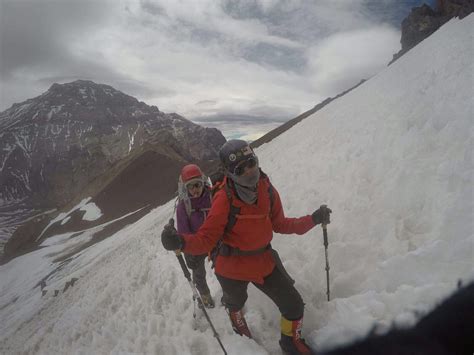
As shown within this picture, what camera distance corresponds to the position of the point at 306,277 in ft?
17.0

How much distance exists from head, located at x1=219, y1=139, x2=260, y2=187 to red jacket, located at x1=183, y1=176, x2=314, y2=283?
222 mm

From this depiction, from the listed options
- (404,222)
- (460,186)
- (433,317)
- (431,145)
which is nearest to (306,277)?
(404,222)

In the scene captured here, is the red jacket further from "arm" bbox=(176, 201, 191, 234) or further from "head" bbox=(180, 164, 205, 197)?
"head" bbox=(180, 164, 205, 197)

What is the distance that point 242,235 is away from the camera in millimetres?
3730

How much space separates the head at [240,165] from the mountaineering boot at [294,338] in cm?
181

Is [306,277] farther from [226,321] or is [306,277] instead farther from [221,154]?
[221,154]

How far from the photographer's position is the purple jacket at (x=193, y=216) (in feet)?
18.4

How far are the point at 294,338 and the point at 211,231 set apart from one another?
174 centimetres

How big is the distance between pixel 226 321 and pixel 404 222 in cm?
338

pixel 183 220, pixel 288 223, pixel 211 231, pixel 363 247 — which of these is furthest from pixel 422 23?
pixel 211 231

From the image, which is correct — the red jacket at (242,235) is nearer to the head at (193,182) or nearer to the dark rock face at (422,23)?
the head at (193,182)

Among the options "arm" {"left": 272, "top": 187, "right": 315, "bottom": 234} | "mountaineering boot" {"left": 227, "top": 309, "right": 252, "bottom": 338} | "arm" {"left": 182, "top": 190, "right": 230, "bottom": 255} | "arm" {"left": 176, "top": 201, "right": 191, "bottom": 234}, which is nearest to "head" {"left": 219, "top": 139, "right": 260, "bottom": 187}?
"arm" {"left": 182, "top": 190, "right": 230, "bottom": 255}

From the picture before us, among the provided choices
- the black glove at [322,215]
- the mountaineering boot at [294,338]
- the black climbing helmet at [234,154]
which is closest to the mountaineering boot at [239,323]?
the mountaineering boot at [294,338]

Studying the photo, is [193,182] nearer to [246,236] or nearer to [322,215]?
[246,236]
